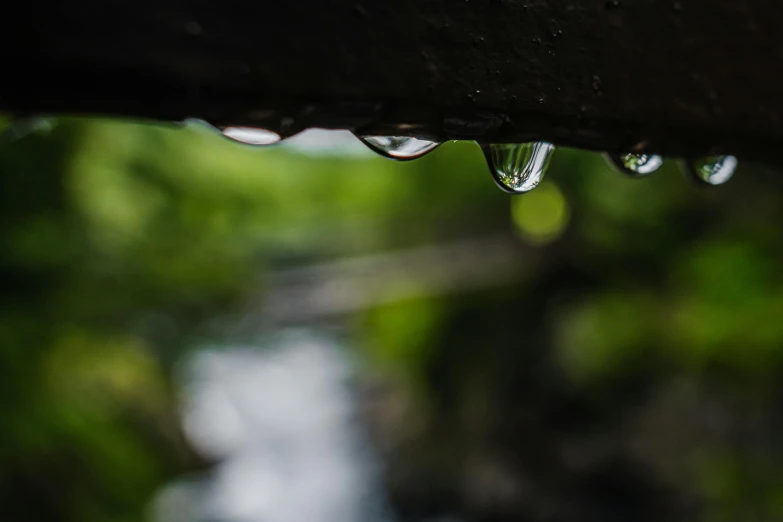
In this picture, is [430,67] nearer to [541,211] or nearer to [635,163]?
[635,163]

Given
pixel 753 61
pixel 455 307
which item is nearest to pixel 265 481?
pixel 455 307

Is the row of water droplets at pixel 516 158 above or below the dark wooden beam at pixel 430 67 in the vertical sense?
below

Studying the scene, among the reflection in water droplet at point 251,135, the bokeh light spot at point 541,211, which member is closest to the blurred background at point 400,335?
the bokeh light spot at point 541,211

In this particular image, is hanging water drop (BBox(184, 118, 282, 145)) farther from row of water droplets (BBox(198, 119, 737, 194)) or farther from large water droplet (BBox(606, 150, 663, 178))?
large water droplet (BBox(606, 150, 663, 178))

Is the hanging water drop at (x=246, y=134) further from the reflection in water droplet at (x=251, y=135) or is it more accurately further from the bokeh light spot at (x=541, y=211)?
the bokeh light spot at (x=541, y=211)

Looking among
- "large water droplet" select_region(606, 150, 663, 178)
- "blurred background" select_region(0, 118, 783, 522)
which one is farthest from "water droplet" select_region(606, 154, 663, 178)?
"blurred background" select_region(0, 118, 783, 522)

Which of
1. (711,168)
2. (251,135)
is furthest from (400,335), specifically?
(251,135)

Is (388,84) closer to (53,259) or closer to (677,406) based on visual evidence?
(53,259)
